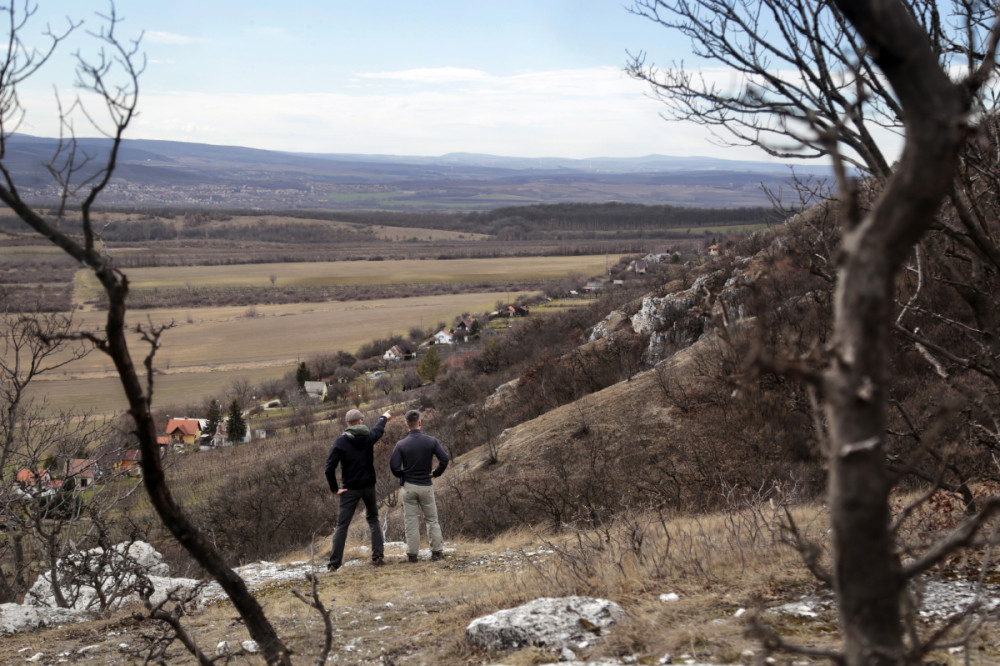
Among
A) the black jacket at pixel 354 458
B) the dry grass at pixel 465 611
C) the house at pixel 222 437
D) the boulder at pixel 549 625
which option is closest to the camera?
the dry grass at pixel 465 611

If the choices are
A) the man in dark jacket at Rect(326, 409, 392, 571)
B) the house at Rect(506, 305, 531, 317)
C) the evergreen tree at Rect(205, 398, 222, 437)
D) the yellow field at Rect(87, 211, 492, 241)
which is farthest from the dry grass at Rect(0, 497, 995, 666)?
the yellow field at Rect(87, 211, 492, 241)

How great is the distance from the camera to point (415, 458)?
26.8ft

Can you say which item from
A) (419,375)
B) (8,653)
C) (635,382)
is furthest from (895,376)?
(419,375)

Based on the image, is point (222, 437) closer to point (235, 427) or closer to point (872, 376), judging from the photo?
point (235, 427)

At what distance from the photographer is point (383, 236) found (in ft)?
623

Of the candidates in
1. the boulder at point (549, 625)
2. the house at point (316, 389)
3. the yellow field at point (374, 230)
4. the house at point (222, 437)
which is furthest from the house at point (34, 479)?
the yellow field at point (374, 230)

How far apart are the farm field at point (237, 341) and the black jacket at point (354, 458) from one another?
30912mm

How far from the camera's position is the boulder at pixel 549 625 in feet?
13.3

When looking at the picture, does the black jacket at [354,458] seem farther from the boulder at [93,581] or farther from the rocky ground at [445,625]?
the boulder at [93,581]

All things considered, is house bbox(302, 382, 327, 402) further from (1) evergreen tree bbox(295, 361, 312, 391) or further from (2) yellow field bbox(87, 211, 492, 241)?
(2) yellow field bbox(87, 211, 492, 241)

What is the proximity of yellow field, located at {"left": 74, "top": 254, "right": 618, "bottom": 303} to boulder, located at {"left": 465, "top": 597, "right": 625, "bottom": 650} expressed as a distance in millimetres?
97697

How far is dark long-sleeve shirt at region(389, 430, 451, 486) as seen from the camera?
8.17 metres

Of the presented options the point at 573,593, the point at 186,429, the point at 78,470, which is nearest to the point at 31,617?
the point at 78,470

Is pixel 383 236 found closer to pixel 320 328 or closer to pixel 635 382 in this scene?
pixel 320 328
